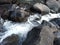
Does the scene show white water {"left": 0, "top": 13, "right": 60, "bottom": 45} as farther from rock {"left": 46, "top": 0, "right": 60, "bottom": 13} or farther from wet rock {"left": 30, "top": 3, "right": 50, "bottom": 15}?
rock {"left": 46, "top": 0, "right": 60, "bottom": 13}

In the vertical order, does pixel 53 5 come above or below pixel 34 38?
below

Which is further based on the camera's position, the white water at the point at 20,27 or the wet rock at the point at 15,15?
the wet rock at the point at 15,15

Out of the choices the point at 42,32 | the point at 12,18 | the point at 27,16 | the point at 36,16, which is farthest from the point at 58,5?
the point at 42,32

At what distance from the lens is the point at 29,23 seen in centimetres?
753

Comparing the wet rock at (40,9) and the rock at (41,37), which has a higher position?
the rock at (41,37)

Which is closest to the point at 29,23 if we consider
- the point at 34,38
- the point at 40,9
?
the point at 40,9

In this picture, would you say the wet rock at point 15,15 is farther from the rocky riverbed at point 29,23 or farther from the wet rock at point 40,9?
the wet rock at point 40,9

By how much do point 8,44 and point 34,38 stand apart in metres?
0.74

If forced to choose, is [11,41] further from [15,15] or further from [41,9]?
[41,9]

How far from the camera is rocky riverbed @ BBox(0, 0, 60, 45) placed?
5.23 meters

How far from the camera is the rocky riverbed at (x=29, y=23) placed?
5.23 metres

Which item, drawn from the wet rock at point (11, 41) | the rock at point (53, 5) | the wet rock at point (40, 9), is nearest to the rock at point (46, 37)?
the wet rock at point (11, 41)

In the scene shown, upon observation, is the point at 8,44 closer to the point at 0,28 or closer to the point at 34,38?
the point at 34,38

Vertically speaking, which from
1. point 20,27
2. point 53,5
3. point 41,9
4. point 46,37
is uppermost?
point 46,37
